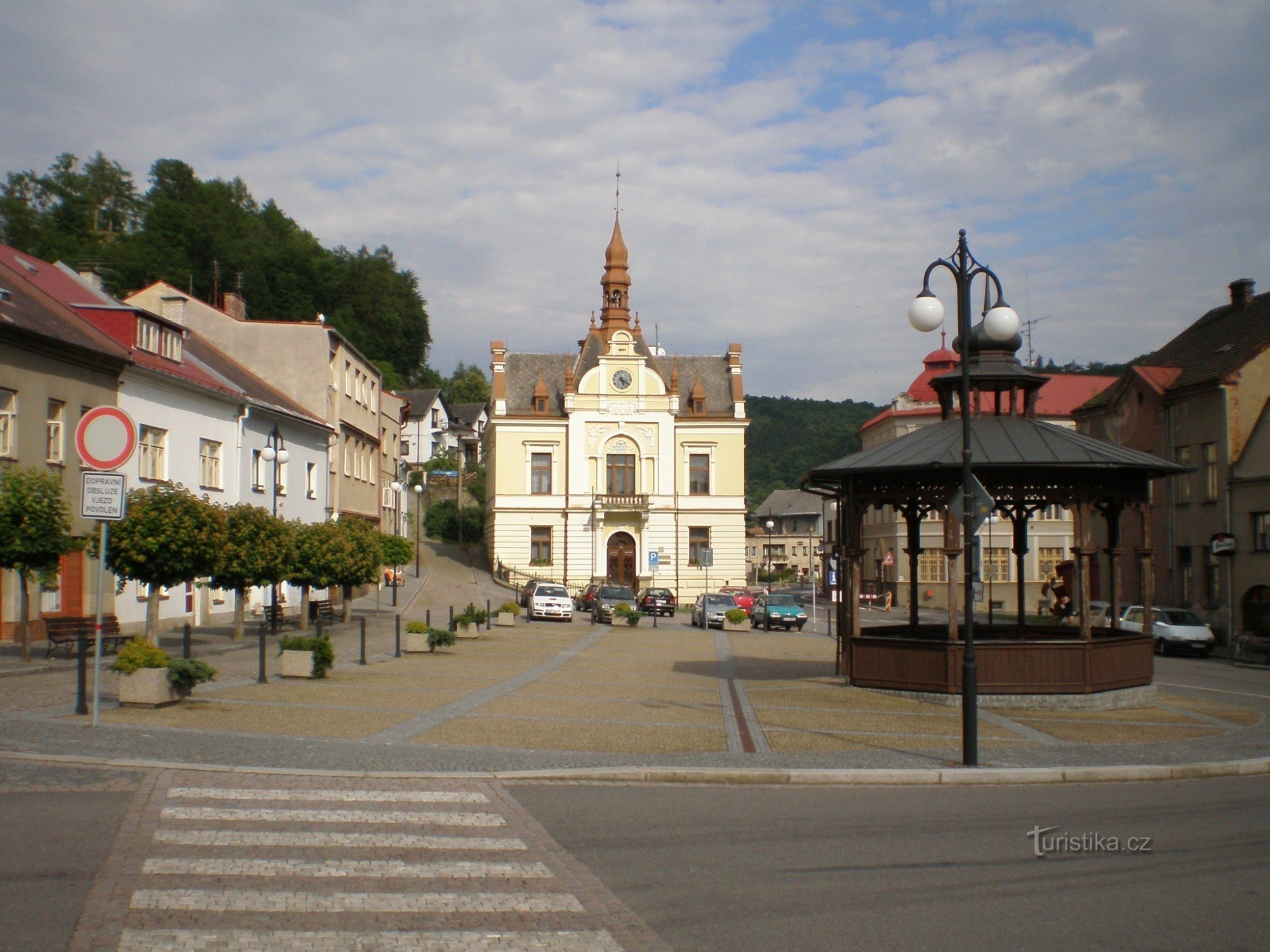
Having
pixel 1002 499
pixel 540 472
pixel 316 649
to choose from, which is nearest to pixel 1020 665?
pixel 1002 499

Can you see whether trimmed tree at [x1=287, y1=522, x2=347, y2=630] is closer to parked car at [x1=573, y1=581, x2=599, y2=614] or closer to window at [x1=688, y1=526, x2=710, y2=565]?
parked car at [x1=573, y1=581, x2=599, y2=614]

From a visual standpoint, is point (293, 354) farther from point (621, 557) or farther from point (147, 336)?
point (621, 557)

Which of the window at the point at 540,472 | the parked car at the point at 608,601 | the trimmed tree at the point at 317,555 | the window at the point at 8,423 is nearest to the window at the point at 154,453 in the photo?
the trimmed tree at the point at 317,555

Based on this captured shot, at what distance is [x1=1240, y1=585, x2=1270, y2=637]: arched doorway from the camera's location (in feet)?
125

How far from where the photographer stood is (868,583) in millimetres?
71250

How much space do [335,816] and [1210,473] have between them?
4057cm

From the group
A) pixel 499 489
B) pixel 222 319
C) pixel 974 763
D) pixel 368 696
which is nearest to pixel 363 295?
pixel 499 489

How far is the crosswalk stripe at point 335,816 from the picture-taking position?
30.1ft

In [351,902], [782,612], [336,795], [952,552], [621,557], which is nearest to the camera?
[351,902]

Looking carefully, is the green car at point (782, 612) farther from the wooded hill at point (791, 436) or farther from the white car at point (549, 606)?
the wooded hill at point (791, 436)

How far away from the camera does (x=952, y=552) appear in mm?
17906

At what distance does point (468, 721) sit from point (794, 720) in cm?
462

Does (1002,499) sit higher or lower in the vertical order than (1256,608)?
higher

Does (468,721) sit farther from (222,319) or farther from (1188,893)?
(222,319)
